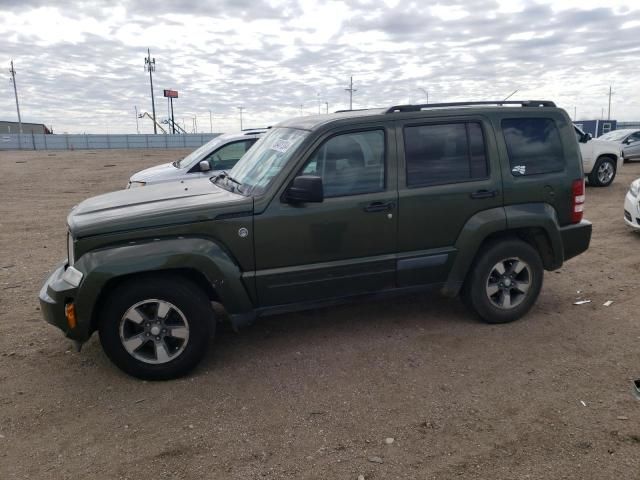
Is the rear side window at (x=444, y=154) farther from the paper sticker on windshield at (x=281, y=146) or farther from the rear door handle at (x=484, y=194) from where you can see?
the paper sticker on windshield at (x=281, y=146)

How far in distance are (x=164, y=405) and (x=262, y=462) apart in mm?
972

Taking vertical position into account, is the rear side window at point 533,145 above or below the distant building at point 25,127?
below

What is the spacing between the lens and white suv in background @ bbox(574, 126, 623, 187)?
42.6 feet

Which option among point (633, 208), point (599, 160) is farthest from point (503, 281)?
point (599, 160)

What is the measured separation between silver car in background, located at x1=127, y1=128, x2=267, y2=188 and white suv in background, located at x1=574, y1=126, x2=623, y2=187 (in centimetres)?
859

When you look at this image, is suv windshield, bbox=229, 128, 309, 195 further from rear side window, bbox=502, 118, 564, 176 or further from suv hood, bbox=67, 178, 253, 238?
rear side window, bbox=502, 118, 564, 176

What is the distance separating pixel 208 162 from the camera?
8688mm

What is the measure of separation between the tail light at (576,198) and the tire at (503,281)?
1.74ft

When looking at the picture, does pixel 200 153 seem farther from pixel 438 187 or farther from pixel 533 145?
pixel 533 145

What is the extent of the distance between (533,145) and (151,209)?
3.31 metres

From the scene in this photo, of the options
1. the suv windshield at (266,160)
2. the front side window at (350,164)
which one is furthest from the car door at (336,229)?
the suv windshield at (266,160)

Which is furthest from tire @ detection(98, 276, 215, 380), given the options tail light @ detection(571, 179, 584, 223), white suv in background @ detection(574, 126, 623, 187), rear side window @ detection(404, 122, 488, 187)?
white suv in background @ detection(574, 126, 623, 187)

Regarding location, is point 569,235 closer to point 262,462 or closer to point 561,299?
point 561,299

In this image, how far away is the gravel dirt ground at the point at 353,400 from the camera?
2.94 metres
